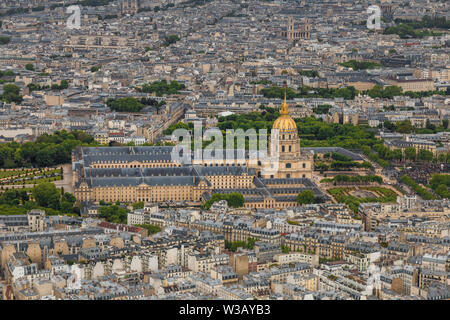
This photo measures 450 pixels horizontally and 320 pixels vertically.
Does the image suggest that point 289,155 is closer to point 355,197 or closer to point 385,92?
point 355,197

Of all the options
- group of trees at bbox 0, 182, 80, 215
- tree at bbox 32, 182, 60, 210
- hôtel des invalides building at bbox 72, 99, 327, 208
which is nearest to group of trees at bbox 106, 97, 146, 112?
hôtel des invalides building at bbox 72, 99, 327, 208

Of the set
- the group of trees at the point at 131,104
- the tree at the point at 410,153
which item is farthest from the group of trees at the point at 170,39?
the tree at the point at 410,153

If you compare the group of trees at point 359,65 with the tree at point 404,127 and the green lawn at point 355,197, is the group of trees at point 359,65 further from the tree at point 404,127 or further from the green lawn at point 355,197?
the green lawn at point 355,197

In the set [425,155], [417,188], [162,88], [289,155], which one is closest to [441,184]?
[417,188]

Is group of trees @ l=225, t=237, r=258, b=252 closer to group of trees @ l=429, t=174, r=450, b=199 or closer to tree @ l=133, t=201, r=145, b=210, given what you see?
tree @ l=133, t=201, r=145, b=210

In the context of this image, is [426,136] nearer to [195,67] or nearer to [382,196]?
[382,196]

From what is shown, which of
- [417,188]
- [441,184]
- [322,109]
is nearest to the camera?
[417,188]

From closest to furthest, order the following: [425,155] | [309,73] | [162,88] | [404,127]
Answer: [425,155], [404,127], [162,88], [309,73]
